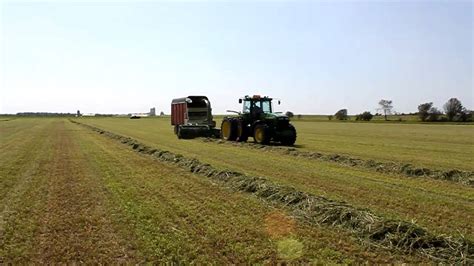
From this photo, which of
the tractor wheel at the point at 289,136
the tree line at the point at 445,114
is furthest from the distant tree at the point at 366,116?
the tractor wheel at the point at 289,136

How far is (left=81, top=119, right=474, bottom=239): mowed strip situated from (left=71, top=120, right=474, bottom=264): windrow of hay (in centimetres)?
56

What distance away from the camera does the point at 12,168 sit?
1420 centimetres

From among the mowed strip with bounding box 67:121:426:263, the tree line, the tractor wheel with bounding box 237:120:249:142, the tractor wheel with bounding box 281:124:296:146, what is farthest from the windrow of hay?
the tree line

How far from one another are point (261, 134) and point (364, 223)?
16206 millimetres

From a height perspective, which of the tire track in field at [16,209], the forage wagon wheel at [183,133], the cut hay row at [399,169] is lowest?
the cut hay row at [399,169]

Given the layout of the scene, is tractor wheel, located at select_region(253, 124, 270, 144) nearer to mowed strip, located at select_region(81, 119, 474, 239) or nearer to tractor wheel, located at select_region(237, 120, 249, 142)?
tractor wheel, located at select_region(237, 120, 249, 142)

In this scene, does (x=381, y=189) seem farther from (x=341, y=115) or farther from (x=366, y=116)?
(x=341, y=115)

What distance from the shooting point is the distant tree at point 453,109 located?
72188 millimetres

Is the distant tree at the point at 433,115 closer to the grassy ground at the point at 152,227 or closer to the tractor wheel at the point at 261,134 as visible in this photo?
the tractor wheel at the point at 261,134

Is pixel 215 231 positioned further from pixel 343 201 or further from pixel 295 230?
pixel 343 201

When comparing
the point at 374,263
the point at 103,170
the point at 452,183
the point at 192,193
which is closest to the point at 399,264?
the point at 374,263

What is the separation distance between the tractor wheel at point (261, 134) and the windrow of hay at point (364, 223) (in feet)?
38.4

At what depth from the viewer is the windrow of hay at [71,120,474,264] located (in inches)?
237

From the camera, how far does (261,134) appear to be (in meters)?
23.2
